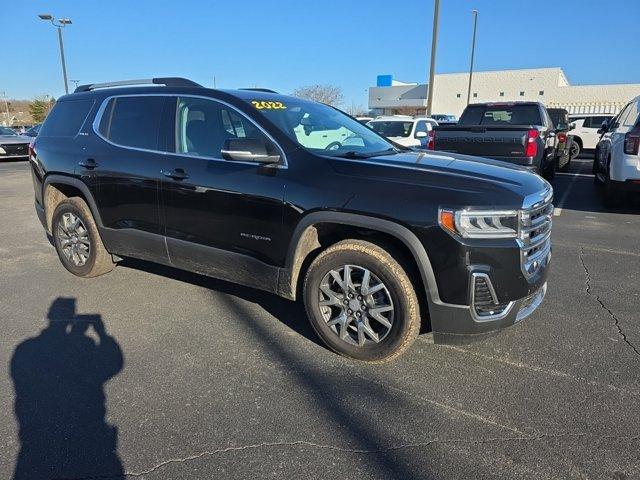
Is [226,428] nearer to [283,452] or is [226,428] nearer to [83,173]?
[283,452]

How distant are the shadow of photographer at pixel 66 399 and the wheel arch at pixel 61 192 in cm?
111

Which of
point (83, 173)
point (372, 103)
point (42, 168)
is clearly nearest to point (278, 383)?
point (83, 173)

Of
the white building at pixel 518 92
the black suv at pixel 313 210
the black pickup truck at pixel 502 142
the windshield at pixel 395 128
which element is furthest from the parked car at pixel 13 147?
the white building at pixel 518 92

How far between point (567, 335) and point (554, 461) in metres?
1.54

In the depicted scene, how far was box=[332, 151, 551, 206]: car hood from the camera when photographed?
114 inches

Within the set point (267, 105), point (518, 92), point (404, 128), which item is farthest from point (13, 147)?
point (518, 92)

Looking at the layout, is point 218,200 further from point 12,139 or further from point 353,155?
point 12,139

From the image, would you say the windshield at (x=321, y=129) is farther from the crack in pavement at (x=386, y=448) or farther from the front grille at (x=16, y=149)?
the front grille at (x=16, y=149)

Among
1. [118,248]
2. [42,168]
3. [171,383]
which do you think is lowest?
[171,383]

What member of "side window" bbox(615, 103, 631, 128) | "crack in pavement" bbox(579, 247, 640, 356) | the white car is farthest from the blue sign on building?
"crack in pavement" bbox(579, 247, 640, 356)

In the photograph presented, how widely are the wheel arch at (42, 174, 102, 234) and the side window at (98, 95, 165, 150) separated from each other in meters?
0.58

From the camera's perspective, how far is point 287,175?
134 inches

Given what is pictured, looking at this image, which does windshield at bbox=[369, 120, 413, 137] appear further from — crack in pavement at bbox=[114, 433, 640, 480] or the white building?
the white building

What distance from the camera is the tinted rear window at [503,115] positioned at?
34.7 ft
